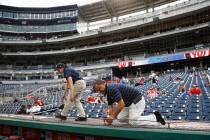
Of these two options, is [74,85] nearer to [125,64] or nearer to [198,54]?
[198,54]

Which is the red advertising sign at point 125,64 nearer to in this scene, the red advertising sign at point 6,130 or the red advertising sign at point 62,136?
the red advertising sign at point 6,130

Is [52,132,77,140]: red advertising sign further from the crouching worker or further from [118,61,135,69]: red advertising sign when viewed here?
[118,61,135,69]: red advertising sign

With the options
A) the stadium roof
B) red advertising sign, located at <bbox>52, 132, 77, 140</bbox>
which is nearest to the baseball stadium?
the stadium roof

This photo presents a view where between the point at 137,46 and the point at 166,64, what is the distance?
6809 millimetres

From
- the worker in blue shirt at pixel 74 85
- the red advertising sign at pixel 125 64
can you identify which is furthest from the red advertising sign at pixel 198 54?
the worker in blue shirt at pixel 74 85

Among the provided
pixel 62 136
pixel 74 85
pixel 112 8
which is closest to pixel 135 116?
pixel 74 85

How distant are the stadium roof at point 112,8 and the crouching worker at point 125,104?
44143 mm

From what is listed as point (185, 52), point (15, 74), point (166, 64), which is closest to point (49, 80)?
point (15, 74)

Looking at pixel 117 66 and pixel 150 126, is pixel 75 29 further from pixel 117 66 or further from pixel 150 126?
pixel 150 126

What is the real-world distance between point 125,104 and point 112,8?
47031 mm

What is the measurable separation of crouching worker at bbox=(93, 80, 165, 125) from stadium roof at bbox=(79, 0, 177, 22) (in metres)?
44.1

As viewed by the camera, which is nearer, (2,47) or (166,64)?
(166,64)

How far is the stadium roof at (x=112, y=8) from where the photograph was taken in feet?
157

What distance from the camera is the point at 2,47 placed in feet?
169
